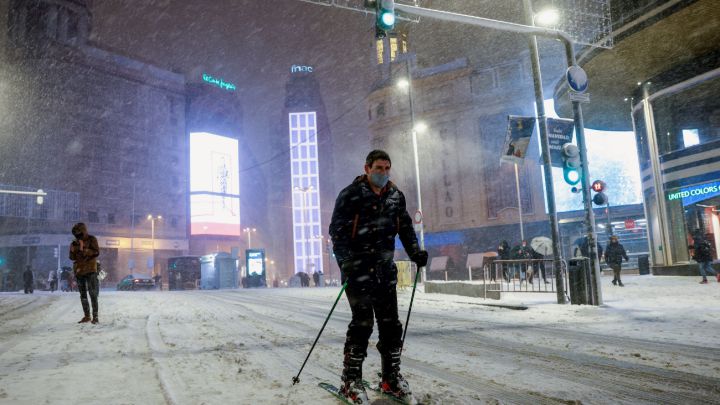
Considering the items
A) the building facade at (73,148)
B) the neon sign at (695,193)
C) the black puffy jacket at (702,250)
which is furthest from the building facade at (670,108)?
the building facade at (73,148)

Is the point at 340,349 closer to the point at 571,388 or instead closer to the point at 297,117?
the point at 571,388

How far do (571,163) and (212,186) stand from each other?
241 ft

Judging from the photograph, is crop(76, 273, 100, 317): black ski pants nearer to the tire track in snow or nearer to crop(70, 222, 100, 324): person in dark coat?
crop(70, 222, 100, 324): person in dark coat

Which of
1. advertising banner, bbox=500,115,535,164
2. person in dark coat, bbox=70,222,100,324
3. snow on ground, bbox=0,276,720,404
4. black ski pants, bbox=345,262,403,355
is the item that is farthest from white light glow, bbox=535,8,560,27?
person in dark coat, bbox=70,222,100,324

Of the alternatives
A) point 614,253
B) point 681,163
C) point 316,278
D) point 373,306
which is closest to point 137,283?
point 316,278

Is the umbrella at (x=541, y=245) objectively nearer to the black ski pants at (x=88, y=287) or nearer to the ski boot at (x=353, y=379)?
the black ski pants at (x=88, y=287)

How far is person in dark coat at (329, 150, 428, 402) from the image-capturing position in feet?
11.5

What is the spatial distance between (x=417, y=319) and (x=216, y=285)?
38.1 meters

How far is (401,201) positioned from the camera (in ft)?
12.4

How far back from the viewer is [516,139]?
11875 millimetres

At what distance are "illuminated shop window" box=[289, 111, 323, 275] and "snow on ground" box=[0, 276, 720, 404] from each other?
85614 millimetres

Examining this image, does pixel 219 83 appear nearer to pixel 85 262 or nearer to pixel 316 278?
pixel 316 278

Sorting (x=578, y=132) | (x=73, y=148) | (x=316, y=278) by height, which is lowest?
(x=316, y=278)

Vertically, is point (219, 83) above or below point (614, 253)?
above
